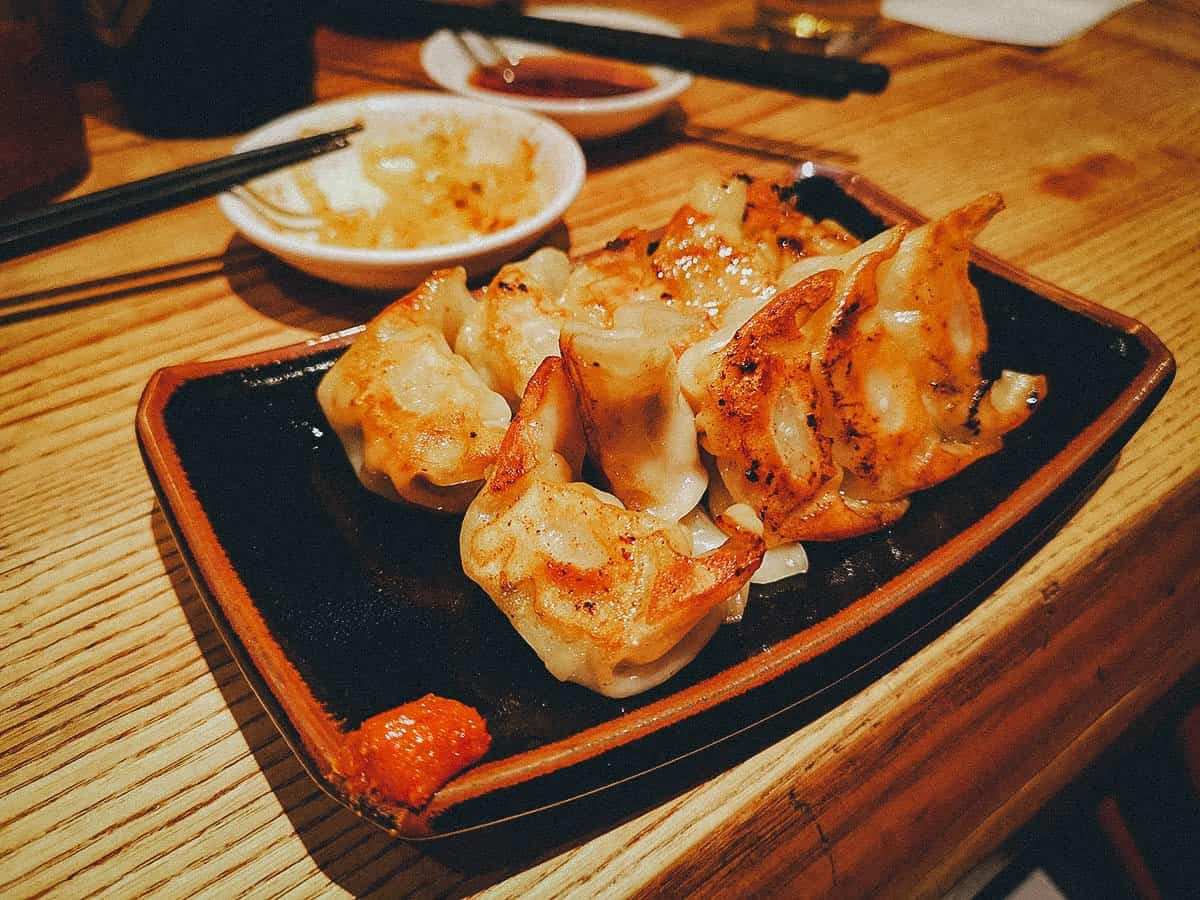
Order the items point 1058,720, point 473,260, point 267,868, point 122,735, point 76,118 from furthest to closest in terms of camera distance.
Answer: point 76,118 < point 473,260 < point 1058,720 < point 122,735 < point 267,868

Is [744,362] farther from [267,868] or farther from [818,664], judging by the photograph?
[267,868]

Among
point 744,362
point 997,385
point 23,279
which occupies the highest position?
point 744,362

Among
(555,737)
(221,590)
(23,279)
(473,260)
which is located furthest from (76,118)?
(555,737)

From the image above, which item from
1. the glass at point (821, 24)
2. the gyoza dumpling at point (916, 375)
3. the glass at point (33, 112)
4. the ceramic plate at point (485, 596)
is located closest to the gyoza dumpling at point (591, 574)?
the ceramic plate at point (485, 596)

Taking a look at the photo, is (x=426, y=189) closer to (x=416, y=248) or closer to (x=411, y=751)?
(x=416, y=248)

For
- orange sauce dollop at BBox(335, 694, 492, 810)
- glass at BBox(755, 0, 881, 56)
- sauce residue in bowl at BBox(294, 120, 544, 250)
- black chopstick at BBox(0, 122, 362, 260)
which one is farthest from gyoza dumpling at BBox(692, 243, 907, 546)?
glass at BBox(755, 0, 881, 56)

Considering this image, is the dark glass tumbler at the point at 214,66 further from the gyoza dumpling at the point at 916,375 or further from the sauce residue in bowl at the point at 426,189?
the gyoza dumpling at the point at 916,375
